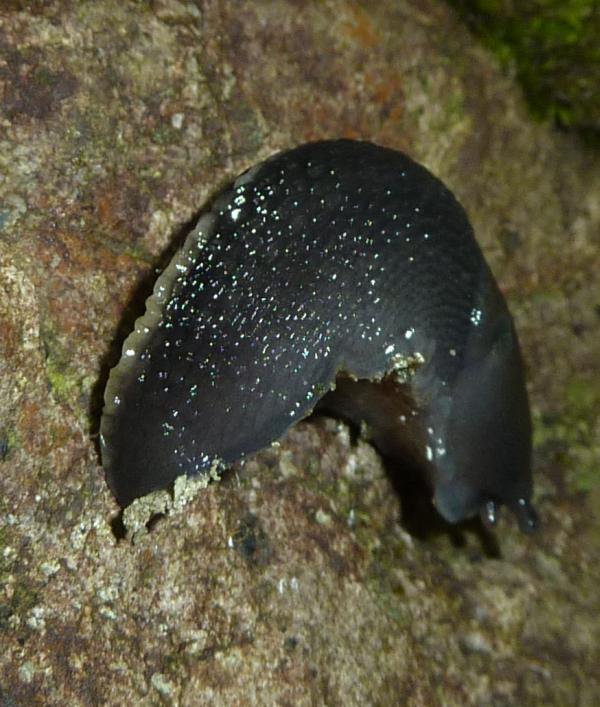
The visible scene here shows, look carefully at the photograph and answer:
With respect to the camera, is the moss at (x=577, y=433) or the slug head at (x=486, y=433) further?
the moss at (x=577, y=433)

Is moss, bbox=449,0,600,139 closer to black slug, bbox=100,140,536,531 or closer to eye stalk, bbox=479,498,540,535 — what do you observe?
black slug, bbox=100,140,536,531

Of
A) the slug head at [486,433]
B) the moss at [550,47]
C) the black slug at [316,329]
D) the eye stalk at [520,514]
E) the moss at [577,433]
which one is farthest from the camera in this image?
the moss at [577,433]

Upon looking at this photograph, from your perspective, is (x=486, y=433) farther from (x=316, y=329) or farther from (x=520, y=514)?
(x=316, y=329)

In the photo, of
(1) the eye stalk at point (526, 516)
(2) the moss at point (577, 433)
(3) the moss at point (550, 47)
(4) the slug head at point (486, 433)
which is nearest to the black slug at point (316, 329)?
(4) the slug head at point (486, 433)

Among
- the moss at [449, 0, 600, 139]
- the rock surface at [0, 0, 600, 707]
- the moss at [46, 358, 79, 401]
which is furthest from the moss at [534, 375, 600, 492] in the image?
the moss at [46, 358, 79, 401]

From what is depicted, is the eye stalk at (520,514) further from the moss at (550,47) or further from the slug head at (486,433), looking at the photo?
the moss at (550,47)

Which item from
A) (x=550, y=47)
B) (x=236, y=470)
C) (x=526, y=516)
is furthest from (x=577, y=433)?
(x=236, y=470)
